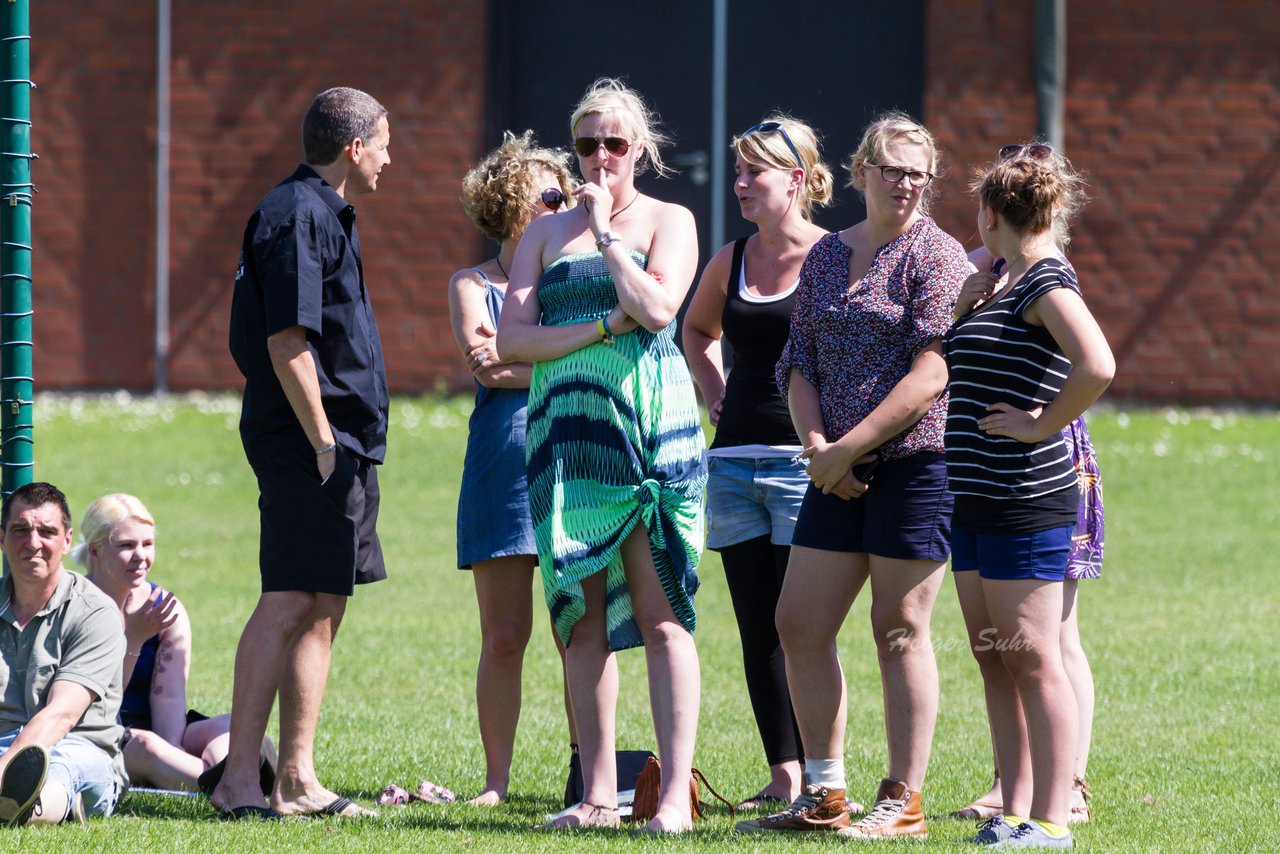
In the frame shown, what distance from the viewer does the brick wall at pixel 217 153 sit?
16969mm

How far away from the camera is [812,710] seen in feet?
16.3

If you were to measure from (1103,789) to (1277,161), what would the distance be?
12034mm

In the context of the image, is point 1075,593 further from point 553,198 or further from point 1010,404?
point 553,198

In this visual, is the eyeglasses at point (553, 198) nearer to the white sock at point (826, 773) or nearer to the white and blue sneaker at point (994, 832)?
the white sock at point (826, 773)

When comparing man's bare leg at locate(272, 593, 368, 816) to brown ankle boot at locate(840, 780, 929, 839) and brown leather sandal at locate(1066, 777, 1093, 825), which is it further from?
brown leather sandal at locate(1066, 777, 1093, 825)

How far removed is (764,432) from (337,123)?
5.35ft

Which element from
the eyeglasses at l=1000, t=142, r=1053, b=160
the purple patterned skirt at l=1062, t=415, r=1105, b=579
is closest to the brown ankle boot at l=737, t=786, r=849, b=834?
the purple patterned skirt at l=1062, t=415, r=1105, b=579

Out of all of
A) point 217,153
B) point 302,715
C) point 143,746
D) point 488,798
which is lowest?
point 488,798

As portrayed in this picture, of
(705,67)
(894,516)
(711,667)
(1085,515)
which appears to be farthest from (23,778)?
(705,67)

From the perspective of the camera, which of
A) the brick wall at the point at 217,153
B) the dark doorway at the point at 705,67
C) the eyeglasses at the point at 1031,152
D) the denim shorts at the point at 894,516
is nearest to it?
the eyeglasses at the point at 1031,152

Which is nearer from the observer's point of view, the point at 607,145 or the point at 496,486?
the point at 607,145

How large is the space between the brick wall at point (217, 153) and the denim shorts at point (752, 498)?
11.8 meters

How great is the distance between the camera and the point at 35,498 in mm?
5090

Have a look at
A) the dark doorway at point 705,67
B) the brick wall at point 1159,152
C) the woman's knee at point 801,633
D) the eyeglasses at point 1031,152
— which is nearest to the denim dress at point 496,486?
the woman's knee at point 801,633
